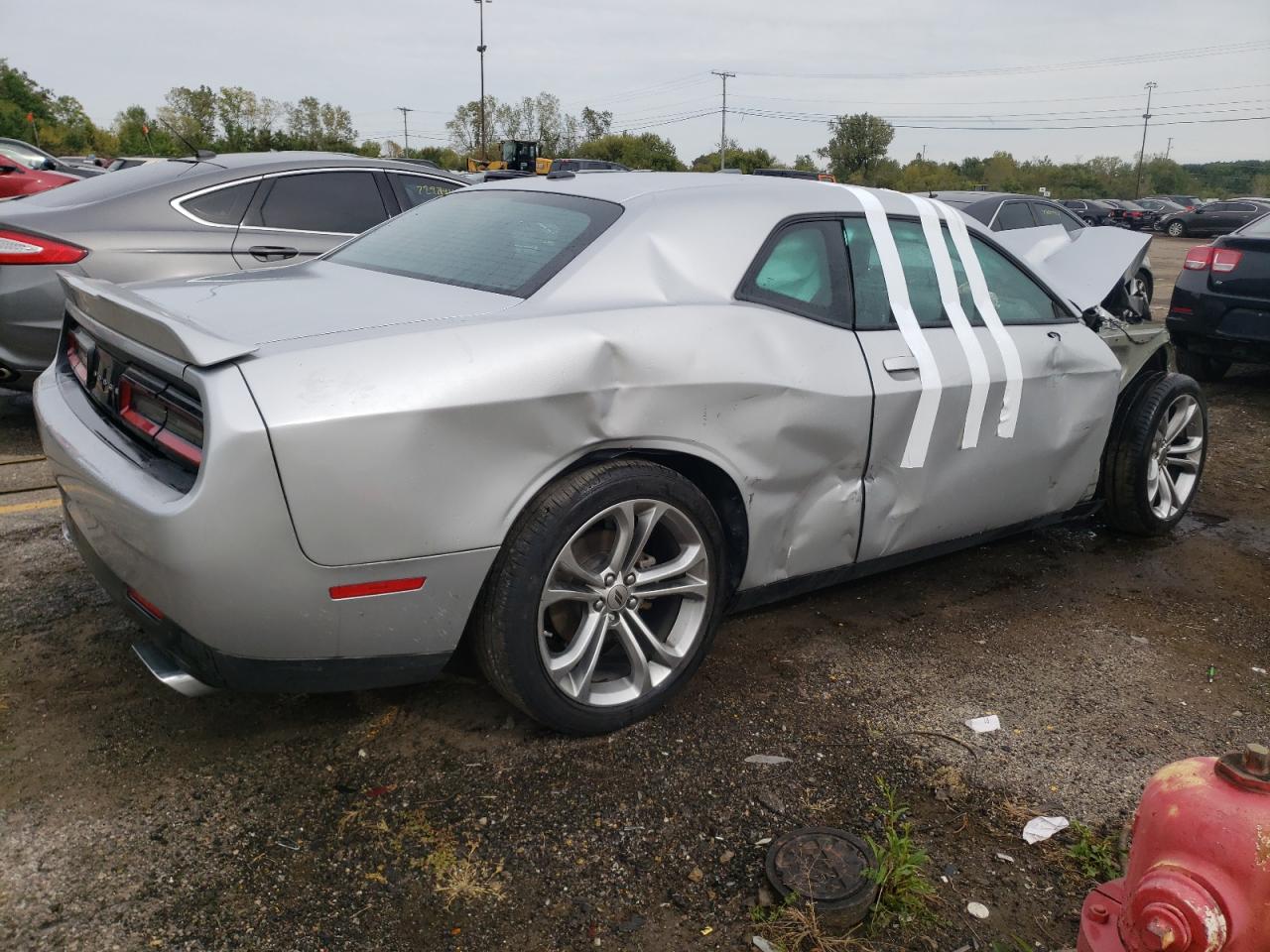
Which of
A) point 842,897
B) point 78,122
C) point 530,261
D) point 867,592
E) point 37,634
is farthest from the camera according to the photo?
point 78,122

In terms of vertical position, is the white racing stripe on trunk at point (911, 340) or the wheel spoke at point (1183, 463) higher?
the white racing stripe on trunk at point (911, 340)

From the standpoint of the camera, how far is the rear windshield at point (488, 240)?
9.58 ft

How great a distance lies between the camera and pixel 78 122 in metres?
72.8

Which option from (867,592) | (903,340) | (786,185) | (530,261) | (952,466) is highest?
(786,185)

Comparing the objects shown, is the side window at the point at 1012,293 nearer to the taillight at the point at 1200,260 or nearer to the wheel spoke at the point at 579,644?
the wheel spoke at the point at 579,644

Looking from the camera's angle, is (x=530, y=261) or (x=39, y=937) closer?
(x=39, y=937)

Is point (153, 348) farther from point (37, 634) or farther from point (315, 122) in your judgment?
point (315, 122)

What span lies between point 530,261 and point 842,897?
183 centimetres

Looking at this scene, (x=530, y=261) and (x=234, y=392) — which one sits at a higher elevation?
(x=530, y=261)

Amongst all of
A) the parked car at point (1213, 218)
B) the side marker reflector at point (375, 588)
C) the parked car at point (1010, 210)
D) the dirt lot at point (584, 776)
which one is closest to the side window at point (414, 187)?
the dirt lot at point (584, 776)

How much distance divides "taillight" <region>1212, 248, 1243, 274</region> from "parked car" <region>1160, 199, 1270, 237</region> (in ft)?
107

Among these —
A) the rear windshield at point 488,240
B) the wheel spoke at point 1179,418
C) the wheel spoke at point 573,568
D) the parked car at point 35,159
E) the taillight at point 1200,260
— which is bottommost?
the wheel spoke at point 1179,418

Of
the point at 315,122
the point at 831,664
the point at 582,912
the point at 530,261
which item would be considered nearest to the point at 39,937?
the point at 582,912

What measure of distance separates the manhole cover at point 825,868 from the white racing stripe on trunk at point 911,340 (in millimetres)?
1352
